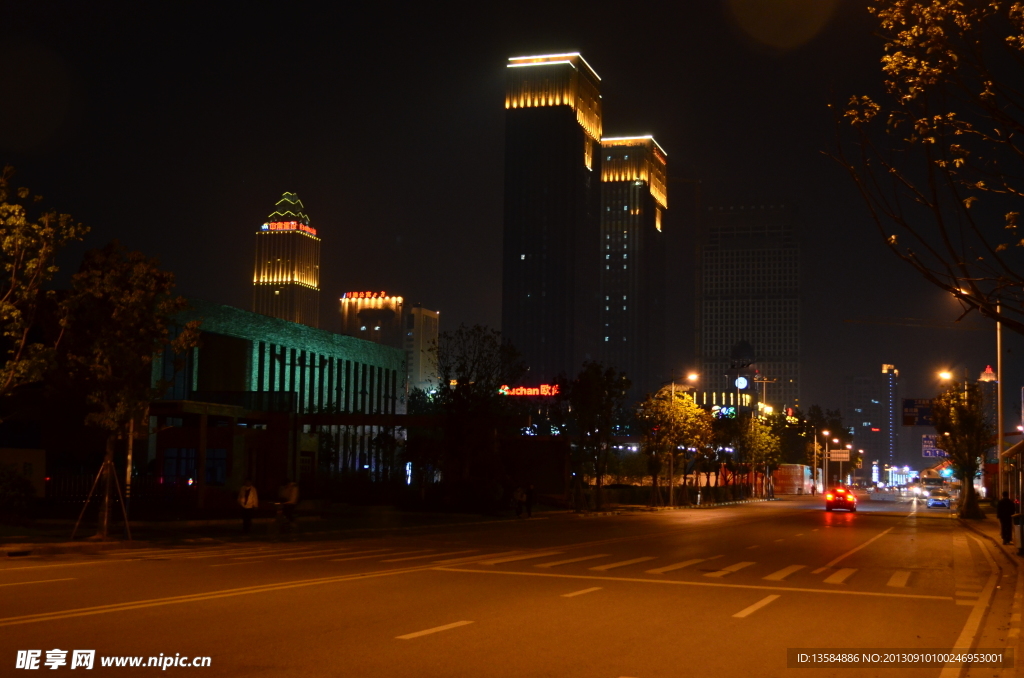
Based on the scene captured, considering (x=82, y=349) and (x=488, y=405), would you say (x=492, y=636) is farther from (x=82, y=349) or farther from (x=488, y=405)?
(x=488, y=405)

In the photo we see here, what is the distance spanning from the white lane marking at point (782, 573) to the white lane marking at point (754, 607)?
2987mm

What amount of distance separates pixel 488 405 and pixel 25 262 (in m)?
28.6

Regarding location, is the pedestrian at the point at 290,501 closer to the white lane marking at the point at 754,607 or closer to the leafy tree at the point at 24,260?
the leafy tree at the point at 24,260

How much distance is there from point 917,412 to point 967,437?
7896 mm

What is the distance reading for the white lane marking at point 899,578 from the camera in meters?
19.4

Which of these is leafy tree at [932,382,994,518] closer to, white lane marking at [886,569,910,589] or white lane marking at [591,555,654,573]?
white lane marking at [886,569,910,589]

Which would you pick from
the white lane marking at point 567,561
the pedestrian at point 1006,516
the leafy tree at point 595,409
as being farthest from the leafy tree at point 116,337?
the leafy tree at point 595,409

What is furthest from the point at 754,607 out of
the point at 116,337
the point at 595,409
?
the point at 595,409

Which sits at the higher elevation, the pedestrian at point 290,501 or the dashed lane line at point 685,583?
the pedestrian at point 290,501

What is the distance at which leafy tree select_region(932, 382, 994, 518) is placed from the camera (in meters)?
54.9

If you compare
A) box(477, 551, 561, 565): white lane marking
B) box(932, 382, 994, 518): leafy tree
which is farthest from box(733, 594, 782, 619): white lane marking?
box(932, 382, 994, 518): leafy tree

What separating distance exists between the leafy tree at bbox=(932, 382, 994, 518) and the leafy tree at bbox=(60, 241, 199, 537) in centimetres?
4393

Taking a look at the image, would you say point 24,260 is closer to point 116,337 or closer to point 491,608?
point 116,337

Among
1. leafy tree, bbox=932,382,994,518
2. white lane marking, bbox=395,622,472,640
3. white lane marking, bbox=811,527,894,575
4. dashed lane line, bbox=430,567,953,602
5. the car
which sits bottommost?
the car
